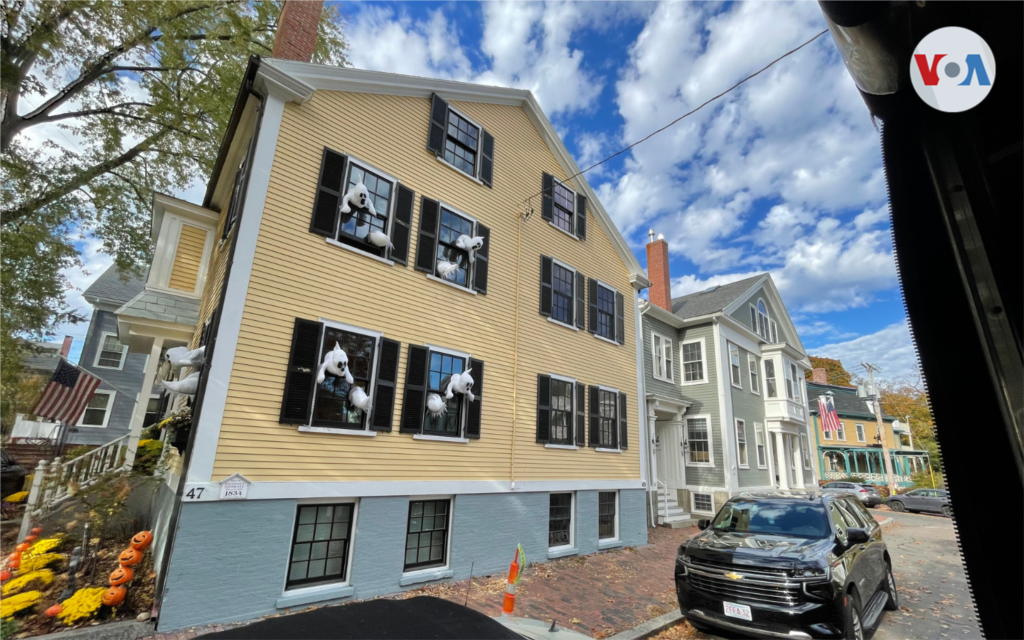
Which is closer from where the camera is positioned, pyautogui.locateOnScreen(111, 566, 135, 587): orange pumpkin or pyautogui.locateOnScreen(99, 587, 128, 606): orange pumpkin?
pyautogui.locateOnScreen(99, 587, 128, 606): orange pumpkin

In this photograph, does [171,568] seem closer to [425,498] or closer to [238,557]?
[238,557]

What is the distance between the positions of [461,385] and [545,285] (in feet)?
13.8

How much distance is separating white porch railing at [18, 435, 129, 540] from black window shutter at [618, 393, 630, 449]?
38.1 feet

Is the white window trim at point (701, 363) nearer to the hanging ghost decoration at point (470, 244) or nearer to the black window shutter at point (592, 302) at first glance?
the black window shutter at point (592, 302)

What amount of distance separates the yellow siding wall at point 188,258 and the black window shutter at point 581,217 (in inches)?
383

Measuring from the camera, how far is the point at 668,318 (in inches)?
768

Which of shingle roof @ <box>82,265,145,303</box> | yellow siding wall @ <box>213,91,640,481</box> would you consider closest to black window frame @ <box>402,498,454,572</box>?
yellow siding wall @ <box>213,91,640,481</box>

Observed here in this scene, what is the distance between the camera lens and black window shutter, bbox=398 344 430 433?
8.69m

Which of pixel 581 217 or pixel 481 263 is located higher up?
pixel 581 217

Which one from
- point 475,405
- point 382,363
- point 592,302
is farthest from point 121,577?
point 592,302

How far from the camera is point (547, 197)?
1348 cm

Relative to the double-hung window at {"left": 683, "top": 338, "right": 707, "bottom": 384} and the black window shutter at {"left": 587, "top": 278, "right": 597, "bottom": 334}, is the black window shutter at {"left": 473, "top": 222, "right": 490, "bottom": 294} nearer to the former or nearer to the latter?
the black window shutter at {"left": 587, "top": 278, "right": 597, "bottom": 334}

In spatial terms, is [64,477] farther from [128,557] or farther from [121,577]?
[121,577]

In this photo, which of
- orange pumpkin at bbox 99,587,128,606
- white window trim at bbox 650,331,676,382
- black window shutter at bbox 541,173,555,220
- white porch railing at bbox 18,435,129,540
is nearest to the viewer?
orange pumpkin at bbox 99,587,128,606
